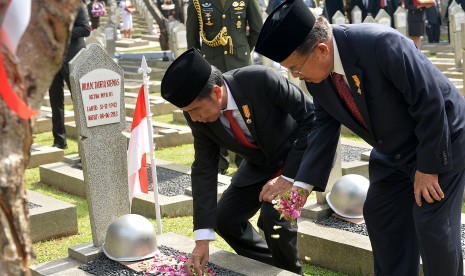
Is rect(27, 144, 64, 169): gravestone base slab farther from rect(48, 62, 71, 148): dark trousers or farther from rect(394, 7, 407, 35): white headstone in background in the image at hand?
rect(394, 7, 407, 35): white headstone in background

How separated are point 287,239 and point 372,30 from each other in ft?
5.44

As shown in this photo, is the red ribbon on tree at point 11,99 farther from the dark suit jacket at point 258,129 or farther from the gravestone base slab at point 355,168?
the gravestone base slab at point 355,168

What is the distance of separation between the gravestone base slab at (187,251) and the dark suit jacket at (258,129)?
0.43 metres

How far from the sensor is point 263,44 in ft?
15.1

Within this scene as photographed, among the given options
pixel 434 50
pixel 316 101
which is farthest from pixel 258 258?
pixel 434 50

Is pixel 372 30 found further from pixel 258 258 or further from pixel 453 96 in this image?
pixel 258 258

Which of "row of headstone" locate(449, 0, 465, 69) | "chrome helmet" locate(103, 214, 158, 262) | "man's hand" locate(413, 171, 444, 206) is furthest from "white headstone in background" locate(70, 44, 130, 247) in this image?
"row of headstone" locate(449, 0, 465, 69)

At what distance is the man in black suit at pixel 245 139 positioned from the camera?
205 inches

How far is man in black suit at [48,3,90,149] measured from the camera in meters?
10.7

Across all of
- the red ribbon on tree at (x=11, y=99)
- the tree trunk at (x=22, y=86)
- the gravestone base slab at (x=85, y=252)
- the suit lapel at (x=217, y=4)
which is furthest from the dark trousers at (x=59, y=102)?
the red ribbon on tree at (x=11, y=99)

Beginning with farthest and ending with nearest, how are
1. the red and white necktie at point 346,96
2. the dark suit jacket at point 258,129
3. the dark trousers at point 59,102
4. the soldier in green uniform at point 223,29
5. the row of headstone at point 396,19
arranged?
the row of headstone at point 396,19 < the dark trousers at point 59,102 < the soldier in green uniform at point 223,29 < the dark suit jacket at point 258,129 < the red and white necktie at point 346,96

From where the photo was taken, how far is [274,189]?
16.5ft

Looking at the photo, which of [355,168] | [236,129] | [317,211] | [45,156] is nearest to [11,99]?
[236,129]

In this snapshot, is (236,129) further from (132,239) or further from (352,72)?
(352,72)
